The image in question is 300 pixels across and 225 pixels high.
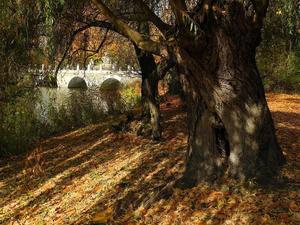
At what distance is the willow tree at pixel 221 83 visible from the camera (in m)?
5.00

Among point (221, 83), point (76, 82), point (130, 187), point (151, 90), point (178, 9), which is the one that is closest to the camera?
point (178, 9)

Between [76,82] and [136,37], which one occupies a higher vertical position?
[136,37]

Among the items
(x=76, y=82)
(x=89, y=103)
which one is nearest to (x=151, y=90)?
(x=89, y=103)

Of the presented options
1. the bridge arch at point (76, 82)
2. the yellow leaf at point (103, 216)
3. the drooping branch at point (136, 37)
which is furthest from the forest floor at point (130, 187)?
the bridge arch at point (76, 82)

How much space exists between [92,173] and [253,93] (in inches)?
151

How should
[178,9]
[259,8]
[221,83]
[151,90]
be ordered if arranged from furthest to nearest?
[151,90] < [221,83] < [259,8] < [178,9]

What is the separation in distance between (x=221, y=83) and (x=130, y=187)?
242cm

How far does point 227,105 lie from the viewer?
5449 millimetres

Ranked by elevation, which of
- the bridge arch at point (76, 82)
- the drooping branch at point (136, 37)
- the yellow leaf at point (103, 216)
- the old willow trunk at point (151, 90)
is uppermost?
the drooping branch at point (136, 37)

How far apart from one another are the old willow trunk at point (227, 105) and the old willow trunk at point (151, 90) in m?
3.07

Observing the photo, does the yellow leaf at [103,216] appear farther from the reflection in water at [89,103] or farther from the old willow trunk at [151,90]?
the reflection in water at [89,103]

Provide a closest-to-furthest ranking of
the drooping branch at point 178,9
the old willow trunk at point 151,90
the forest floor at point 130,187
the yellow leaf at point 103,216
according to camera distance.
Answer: the drooping branch at point 178,9
the forest floor at point 130,187
the yellow leaf at point 103,216
the old willow trunk at point 151,90

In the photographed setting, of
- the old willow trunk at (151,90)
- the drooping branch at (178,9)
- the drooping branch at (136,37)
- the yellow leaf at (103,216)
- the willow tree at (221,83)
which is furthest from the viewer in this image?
the old willow trunk at (151,90)

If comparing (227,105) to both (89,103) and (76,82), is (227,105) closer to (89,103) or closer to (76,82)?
(89,103)
